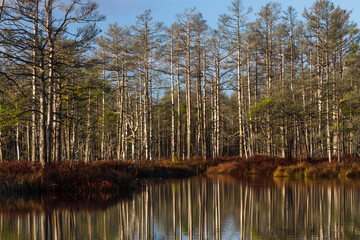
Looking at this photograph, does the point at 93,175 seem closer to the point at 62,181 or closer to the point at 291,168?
the point at 62,181

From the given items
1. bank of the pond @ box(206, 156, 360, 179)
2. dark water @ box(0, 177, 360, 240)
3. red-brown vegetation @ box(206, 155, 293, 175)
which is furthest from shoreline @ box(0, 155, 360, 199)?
dark water @ box(0, 177, 360, 240)

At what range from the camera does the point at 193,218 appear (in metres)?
10.9

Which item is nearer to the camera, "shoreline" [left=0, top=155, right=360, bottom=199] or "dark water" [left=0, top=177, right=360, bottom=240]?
"dark water" [left=0, top=177, right=360, bottom=240]

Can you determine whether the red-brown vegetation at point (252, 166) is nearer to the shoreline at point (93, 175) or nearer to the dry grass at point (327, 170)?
the shoreline at point (93, 175)

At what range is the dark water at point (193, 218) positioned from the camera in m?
Result: 8.61

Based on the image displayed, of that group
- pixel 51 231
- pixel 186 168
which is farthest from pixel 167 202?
pixel 186 168

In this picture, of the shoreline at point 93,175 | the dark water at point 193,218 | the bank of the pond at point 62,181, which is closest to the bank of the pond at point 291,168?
the shoreline at point 93,175

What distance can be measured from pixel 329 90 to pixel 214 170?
34.4 ft

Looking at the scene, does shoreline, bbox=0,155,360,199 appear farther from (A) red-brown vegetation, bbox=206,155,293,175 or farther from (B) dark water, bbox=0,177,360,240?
(B) dark water, bbox=0,177,360,240

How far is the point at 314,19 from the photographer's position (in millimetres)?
30719

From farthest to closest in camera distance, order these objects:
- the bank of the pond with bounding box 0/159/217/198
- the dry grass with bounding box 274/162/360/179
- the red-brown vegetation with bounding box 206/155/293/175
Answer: the red-brown vegetation with bounding box 206/155/293/175, the dry grass with bounding box 274/162/360/179, the bank of the pond with bounding box 0/159/217/198

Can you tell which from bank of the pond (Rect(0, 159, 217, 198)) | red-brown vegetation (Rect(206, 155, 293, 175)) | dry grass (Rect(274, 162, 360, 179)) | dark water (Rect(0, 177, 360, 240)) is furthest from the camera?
red-brown vegetation (Rect(206, 155, 293, 175))

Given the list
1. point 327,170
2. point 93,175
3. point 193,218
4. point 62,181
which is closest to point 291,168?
point 327,170

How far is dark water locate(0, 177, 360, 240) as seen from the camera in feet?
28.2
